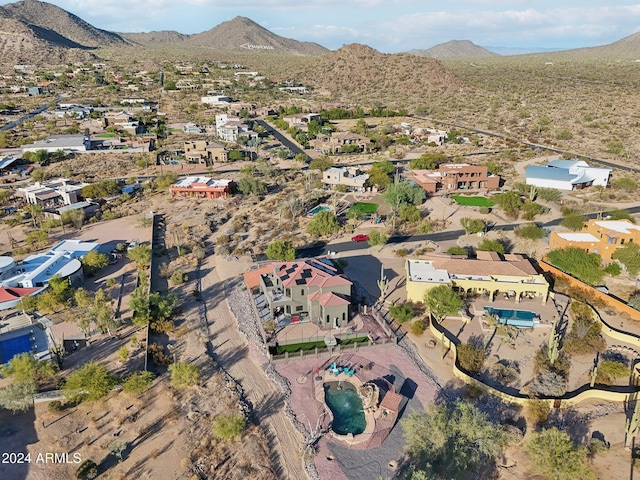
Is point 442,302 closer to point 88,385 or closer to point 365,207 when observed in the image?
point 88,385

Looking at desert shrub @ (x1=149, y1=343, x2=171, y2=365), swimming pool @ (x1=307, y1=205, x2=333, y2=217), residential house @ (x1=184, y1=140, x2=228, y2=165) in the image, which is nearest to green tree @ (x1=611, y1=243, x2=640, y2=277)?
swimming pool @ (x1=307, y1=205, x2=333, y2=217)

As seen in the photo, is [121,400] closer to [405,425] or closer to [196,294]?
[196,294]

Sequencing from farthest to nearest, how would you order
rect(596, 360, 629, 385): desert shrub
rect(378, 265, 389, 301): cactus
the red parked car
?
the red parked car → rect(378, 265, 389, 301): cactus → rect(596, 360, 629, 385): desert shrub

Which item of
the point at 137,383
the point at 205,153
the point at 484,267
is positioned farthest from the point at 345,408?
the point at 205,153

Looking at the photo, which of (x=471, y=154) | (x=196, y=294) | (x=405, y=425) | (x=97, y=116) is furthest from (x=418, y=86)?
(x=405, y=425)

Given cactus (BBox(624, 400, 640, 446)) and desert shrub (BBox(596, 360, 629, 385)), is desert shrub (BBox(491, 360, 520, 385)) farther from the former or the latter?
cactus (BBox(624, 400, 640, 446))

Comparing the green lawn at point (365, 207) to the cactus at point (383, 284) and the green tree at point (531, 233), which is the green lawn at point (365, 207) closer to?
the cactus at point (383, 284)

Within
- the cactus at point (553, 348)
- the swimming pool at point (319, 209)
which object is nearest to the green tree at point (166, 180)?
the swimming pool at point (319, 209)
